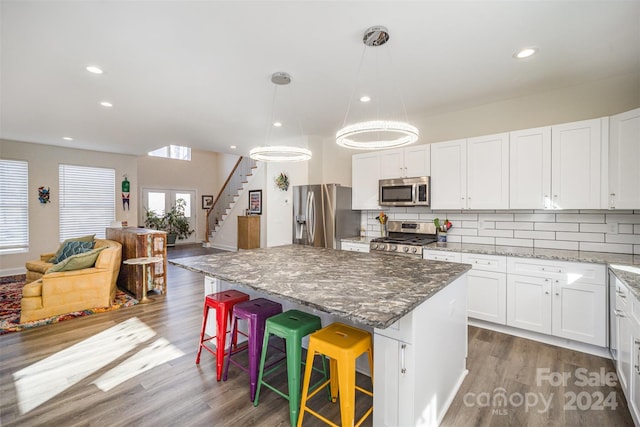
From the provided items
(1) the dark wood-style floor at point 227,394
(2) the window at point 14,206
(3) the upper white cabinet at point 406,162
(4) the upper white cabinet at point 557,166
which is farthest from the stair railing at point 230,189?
(4) the upper white cabinet at point 557,166

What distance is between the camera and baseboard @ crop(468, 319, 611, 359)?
2668 millimetres

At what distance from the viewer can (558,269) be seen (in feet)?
9.11

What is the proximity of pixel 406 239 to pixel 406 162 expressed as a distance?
107cm

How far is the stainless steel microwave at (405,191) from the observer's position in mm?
3838

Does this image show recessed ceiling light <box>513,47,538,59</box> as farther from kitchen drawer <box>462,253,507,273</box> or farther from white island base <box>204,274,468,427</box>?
white island base <box>204,274,468,427</box>

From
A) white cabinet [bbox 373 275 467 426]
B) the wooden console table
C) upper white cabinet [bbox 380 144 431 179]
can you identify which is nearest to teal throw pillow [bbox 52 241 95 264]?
the wooden console table

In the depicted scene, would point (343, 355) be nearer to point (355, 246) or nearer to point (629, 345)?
point (629, 345)

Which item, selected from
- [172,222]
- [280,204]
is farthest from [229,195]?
[280,204]

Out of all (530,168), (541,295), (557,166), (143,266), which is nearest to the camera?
(541,295)

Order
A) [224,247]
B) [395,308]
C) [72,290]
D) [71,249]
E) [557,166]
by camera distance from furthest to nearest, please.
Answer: [224,247], [71,249], [72,290], [557,166], [395,308]

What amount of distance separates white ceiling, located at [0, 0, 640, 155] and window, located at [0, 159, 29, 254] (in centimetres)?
217

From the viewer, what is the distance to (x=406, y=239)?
4070mm

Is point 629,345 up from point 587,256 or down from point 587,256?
down

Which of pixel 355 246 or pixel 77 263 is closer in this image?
pixel 77 263
